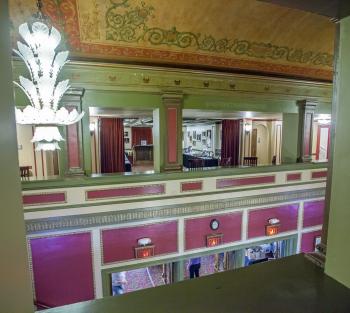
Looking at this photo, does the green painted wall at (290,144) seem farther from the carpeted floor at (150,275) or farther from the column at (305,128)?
the carpeted floor at (150,275)

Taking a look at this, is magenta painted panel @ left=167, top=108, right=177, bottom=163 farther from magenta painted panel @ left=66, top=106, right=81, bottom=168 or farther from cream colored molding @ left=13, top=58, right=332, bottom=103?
magenta painted panel @ left=66, top=106, right=81, bottom=168

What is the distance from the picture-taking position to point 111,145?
758 cm

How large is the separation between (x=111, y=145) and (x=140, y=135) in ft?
22.5

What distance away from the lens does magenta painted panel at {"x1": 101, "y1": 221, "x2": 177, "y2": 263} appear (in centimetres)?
387

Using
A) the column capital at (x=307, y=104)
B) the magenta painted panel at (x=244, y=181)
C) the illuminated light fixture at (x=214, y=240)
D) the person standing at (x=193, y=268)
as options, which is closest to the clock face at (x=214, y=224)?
the illuminated light fixture at (x=214, y=240)

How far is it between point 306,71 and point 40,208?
5.79 meters

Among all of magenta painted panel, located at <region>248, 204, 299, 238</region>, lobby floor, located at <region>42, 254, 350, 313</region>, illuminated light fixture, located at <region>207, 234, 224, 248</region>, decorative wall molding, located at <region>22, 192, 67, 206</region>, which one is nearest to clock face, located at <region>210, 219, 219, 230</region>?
illuminated light fixture, located at <region>207, 234, 224, 248</region>

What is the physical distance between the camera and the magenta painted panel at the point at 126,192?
3711 millimetres

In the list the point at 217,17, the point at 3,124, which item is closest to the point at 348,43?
the point at 3,124

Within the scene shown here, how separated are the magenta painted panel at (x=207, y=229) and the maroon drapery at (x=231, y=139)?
5210 millimetres

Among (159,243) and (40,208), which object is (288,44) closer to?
(159,243)

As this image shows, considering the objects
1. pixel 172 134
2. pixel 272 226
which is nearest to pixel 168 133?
pixel 172 134

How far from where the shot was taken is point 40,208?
136 inches

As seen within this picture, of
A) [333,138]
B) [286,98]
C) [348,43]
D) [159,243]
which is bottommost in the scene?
[159,243]
